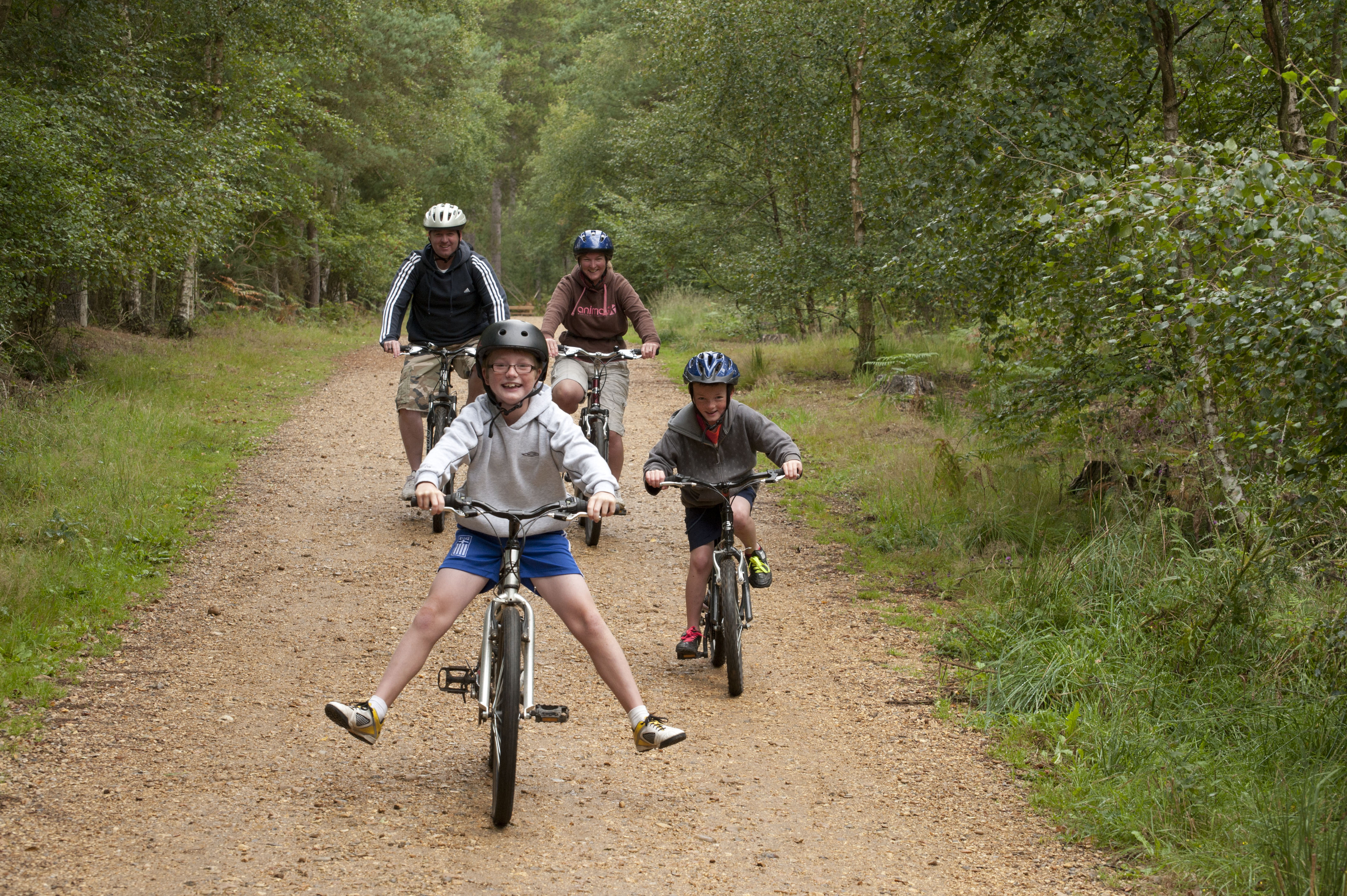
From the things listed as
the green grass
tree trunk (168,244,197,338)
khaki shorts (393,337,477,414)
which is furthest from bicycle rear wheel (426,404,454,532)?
tree trunk (168,244,197,338)

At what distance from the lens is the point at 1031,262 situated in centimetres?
827

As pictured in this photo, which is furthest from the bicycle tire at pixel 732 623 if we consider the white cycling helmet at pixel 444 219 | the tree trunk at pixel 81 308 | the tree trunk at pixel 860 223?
the tree trunk at pixel 81 308

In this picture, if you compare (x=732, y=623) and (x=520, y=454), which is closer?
(x=520, y=454)

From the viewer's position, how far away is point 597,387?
8.52 metres

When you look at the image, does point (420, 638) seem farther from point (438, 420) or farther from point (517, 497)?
point (438, 420)

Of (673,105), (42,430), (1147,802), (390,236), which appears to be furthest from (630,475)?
(390,236)

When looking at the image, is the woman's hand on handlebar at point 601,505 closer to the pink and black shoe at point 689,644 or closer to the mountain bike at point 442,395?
the pink and black shoe at point 689,644

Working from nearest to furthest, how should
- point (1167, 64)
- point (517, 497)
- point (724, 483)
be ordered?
point (517, 497)
point (724, 483)
point (1167, 64)

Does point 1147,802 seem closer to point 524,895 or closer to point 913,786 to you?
point 913,786

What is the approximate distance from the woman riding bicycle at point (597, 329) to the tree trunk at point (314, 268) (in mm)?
20043

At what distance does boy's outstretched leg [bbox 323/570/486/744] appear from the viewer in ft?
13.7

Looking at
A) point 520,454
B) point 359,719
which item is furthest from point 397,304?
point 359,719

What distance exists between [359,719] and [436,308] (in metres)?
4.86

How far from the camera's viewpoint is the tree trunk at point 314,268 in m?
28.3
